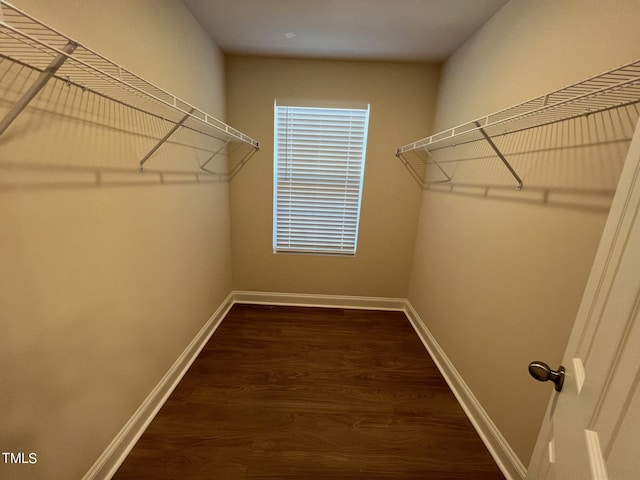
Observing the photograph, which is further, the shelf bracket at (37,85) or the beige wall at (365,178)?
the beige wall at (365,178)

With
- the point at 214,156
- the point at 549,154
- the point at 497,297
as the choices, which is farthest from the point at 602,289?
the point at 214,156

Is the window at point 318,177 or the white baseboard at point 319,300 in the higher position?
the window at point 318,177

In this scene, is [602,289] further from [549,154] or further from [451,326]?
[451,326]

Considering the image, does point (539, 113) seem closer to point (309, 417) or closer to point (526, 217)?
point (526, 217)

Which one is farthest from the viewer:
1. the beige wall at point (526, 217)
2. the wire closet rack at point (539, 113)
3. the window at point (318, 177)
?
the window at point (318, 177)

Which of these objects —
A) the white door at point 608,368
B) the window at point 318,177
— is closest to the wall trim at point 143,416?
the window at point 318,177

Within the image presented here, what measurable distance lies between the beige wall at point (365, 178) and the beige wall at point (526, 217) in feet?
1.74

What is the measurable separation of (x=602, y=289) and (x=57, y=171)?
65.1 inches

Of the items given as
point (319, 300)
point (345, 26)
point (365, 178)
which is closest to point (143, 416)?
point (319, 300)

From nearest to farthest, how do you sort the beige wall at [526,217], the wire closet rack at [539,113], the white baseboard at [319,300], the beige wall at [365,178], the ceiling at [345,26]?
the wire closet rack at [539,113] < the beige wall at [526,217] < the ceiling at [345,26] < the beige wall at [365,178] < the white baseboard at [319,300]

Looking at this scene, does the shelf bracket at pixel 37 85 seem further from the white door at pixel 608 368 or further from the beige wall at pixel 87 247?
the white door at pixel 608 368

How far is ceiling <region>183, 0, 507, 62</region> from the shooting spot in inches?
61.1

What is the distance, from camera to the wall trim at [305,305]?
1.25m

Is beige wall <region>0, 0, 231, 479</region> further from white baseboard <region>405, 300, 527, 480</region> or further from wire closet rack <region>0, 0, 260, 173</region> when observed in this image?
white baseboard <region>405, 300, 527, 480</region>
